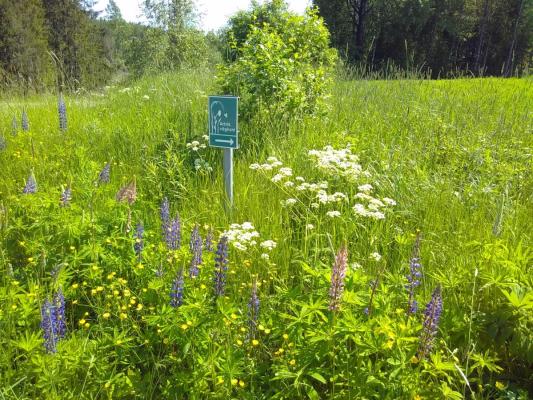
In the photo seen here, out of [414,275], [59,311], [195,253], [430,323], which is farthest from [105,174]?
[430,323]

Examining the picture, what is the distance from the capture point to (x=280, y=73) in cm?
412

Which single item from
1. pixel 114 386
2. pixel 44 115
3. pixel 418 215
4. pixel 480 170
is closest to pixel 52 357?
pixel 114 386

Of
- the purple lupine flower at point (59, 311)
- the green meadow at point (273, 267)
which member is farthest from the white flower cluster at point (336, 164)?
the purple lupine flower at point (59, 311)

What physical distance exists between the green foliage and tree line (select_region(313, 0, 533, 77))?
25.1 metres

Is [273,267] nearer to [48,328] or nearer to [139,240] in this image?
[139,240]

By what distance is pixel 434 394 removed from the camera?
4.99 ft

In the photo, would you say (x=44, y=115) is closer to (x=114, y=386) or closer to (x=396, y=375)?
(x=114, y=386)

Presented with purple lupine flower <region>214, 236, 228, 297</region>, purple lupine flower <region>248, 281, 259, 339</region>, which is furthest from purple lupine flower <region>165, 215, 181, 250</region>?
purple lupine flower <region>248, 281, 259, 339</region>

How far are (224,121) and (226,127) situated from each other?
0.05m

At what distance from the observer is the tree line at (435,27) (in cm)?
2894

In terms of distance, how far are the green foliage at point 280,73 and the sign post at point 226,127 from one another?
1271 millimetres

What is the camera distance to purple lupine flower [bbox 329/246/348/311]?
1.48 metres

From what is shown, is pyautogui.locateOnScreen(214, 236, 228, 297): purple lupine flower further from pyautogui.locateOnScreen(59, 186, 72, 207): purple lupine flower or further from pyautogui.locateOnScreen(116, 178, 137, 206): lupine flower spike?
pyautogui.locateOnScreen(59, 186, 72, 207): purple lupine flower

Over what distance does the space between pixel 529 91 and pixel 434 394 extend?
27.8 ft
